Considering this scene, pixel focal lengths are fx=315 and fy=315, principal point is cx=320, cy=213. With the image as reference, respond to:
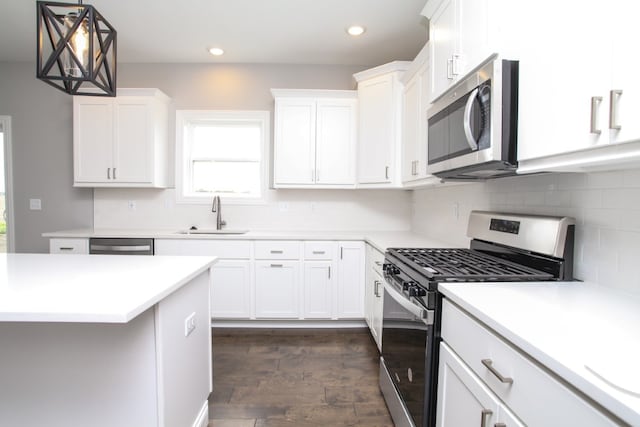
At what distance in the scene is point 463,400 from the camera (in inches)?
41.7

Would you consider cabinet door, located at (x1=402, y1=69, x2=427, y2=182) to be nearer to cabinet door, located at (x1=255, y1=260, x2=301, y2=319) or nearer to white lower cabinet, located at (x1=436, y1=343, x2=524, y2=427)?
cabinet door, located at (x1=255, y1=260, x2=301, y2=319)

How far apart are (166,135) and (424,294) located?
128 inches

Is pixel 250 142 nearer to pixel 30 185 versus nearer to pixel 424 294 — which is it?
pixel 30 185

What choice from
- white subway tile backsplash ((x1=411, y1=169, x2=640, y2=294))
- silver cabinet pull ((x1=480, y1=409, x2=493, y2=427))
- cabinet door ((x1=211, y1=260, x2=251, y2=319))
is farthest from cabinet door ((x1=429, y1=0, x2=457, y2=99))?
cabinet door ((x1=211, y1=260, x2=251, y2=319))

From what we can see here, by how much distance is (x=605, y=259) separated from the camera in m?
1.21

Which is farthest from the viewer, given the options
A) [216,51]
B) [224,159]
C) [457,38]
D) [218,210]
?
[224,159]

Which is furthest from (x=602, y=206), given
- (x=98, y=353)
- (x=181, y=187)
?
(x=181, y=187)

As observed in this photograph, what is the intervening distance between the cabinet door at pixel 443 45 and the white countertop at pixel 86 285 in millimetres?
1628

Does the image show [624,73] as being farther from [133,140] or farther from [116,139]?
[116,139]

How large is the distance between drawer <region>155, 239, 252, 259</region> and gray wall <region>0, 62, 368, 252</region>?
4.23 ft

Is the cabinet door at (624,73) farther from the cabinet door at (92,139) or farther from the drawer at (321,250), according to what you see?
the cabinet door at (92,139)

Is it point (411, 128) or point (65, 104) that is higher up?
point (65, 104)

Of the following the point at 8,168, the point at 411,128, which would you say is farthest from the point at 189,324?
the point at 8,168

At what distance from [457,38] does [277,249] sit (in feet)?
7.03
